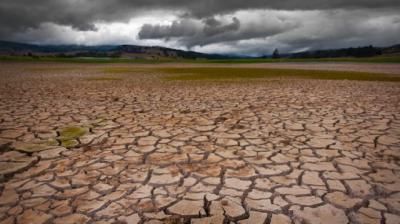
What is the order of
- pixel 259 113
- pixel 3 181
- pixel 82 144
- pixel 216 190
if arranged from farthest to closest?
pixel 259 113 → pixel 82 144 → pixel 3 181 → pixel 216 190

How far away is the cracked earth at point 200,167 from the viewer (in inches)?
102

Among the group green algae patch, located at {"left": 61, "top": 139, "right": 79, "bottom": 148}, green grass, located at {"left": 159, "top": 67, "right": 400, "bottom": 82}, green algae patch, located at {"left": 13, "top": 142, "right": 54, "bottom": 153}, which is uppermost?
green grass, located at {"left": 159, "top": 67, "right": 400, "bottom": 82}

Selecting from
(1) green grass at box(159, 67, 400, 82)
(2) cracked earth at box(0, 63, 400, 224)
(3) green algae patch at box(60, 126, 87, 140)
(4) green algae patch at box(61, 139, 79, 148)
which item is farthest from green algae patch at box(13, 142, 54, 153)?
(1) green grass at box(159, 67, 400, 82)

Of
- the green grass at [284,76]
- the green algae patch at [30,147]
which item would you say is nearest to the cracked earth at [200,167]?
the green algae patch at [30,147]

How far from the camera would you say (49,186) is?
3.09 metres

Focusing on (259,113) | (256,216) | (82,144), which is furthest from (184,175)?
(259,113)

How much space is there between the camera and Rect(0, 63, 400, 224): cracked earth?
2.60 m

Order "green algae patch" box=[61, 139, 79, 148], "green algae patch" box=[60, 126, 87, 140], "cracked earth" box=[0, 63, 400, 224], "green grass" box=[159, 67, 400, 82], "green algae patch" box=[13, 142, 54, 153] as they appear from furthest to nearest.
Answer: "green grass" box=[159, 67, 400, 82]
"green algae patch" box=[60, 126, 87, 140]
"green algae patch" box=[61, 139, 79, 148]
"green algae patch" box=[13, 142, 54, 153]
"cracked earth" box=[0, 63, 400, 224]

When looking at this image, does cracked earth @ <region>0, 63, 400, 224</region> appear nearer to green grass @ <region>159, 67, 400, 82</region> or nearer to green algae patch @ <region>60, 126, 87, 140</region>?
green algae patch @ <region>60, 126, 87, 140</region>

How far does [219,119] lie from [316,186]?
3.29 m

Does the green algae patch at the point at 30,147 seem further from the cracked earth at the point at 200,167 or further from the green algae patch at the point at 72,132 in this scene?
the green algae patch at the point at 72,132

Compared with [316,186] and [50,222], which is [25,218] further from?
[316,186]

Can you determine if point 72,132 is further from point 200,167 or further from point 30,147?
point 200,167

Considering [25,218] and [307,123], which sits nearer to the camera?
[25,218]
